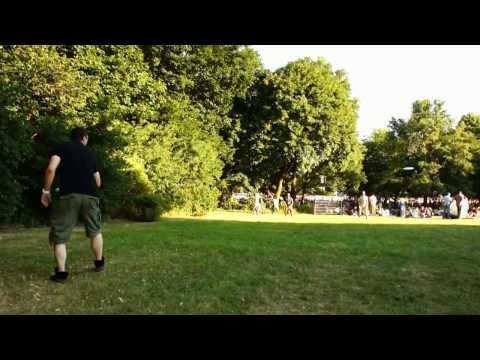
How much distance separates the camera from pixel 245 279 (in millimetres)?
5945

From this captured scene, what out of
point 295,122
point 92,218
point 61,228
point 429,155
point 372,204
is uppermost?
point 295,122

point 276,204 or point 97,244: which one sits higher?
point 276,204

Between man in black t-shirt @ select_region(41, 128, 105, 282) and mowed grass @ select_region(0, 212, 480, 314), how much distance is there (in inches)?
20.3

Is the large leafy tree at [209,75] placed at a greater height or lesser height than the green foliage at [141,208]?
greater

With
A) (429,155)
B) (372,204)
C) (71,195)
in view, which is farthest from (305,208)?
(71,195)

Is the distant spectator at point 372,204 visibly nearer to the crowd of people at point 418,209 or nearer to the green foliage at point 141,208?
the crowd of people at point 418,209

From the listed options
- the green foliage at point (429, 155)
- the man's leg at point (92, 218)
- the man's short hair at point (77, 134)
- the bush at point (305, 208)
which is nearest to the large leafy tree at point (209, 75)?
the bush at point (305, 208)

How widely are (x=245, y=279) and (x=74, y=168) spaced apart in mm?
2806

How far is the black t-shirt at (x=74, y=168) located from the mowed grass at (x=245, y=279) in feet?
4.03

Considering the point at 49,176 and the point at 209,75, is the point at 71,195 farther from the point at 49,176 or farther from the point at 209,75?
the point at 209,75

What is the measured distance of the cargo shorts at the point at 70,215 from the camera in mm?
5832
